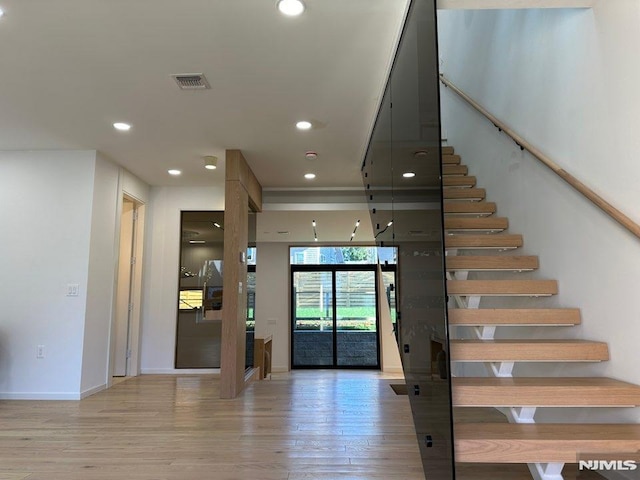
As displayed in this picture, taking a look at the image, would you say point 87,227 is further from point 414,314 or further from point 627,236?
point 627,236

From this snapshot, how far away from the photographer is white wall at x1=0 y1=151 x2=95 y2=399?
14.3 ft

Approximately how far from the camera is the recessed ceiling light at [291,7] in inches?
93.9

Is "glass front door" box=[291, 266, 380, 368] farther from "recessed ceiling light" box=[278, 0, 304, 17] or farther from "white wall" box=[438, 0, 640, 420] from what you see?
"recessed ceiling light" box=[278, 0, 304, 17]

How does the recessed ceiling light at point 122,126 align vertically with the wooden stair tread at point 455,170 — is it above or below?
above

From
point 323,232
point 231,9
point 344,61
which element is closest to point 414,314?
point 344,61

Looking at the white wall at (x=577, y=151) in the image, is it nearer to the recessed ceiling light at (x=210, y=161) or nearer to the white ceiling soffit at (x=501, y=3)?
the white ceiling soffit at (x=501, y=3)

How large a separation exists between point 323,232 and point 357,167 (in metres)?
3.38

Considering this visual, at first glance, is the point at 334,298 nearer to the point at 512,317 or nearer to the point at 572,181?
the point at 512,317

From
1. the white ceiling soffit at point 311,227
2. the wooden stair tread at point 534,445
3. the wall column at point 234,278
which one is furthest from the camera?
the white ceiling soffit at point 311,227

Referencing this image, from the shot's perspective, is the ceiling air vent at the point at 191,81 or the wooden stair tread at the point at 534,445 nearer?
the wooden stair tread at the point at 534,445

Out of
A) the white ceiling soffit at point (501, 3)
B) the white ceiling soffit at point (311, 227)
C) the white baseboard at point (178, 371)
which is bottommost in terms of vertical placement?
the white baseboard at point (178, 371)

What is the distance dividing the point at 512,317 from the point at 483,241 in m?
0.84

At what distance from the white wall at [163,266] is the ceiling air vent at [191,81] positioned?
294 centimetres

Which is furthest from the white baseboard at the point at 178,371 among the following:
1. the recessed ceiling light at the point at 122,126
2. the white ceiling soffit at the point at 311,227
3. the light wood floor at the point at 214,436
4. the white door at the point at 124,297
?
the recessed ceiling light at the point at 122,126
